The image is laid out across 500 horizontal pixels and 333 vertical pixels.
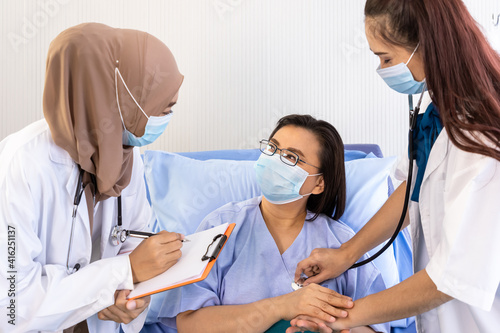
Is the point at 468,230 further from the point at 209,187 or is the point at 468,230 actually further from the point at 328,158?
the point at 209,187

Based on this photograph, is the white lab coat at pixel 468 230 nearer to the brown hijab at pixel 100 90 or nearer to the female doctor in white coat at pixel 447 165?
the female doctor in white coat at pixel 447 165

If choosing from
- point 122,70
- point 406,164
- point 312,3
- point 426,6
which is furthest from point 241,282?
point 312,3

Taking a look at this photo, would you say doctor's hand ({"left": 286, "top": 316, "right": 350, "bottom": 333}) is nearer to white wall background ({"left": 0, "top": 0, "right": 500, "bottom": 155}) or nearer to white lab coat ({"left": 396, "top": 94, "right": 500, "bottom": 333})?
white lab coat ({"left": 396, "top": 94, "right": 500, "bottom": 333})

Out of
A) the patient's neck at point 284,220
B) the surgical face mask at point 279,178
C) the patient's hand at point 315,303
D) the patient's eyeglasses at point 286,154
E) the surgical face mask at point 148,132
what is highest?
the surgical face mask at point 148,132

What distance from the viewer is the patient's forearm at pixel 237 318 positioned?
52.8 inches

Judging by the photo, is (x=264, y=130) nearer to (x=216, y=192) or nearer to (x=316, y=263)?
(x=216, y=192)

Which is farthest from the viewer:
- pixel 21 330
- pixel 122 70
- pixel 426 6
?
pixel 122 70

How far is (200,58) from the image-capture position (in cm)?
236

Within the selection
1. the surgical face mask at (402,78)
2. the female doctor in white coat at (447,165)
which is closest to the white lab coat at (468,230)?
the female doctor in white coat at (447,165)

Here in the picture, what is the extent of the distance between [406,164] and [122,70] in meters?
0.89

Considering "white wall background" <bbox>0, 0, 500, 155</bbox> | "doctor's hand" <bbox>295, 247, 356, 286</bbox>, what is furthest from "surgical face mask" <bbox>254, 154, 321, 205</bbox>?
"white wall background" <bbox>0, 0, 500, 155</bbox>

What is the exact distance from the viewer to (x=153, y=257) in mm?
1255

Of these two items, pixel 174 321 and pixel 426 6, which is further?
pixel 174 321

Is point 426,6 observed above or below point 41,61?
above
